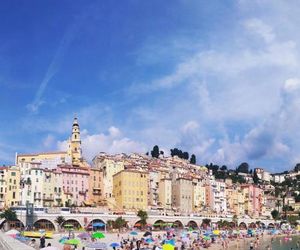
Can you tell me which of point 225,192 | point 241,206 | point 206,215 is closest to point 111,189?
point 206,215

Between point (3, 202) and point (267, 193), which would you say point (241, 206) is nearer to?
point (267, 193)

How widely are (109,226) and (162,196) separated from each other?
2962cm

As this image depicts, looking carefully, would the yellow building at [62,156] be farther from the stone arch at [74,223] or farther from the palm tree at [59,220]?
the palm tree at [59,220]

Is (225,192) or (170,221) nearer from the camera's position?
(170,221)

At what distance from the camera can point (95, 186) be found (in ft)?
332

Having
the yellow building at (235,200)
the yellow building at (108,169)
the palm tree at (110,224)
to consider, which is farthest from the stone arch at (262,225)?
the palm tree at (110,224)

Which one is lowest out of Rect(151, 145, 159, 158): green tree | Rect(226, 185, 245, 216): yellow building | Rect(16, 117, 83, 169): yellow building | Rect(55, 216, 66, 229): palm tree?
Rect(55, 216, 66, 229): palm tree

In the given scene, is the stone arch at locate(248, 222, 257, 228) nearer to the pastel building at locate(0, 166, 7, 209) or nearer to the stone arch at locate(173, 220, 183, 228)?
the stone arch at locate(173, 220, 183, 228)

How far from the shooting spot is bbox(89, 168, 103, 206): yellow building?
100062 millimetres

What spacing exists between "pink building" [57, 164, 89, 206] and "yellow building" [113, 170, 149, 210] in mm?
6073

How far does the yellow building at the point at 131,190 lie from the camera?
9769 centimetres

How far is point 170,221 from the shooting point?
92875mm

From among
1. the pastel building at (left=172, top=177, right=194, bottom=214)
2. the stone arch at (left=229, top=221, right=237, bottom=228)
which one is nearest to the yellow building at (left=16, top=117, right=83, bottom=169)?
the pastel building at (left=172, top=177, right=194, bottom=214)

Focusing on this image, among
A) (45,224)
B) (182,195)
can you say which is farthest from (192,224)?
(45,224)
